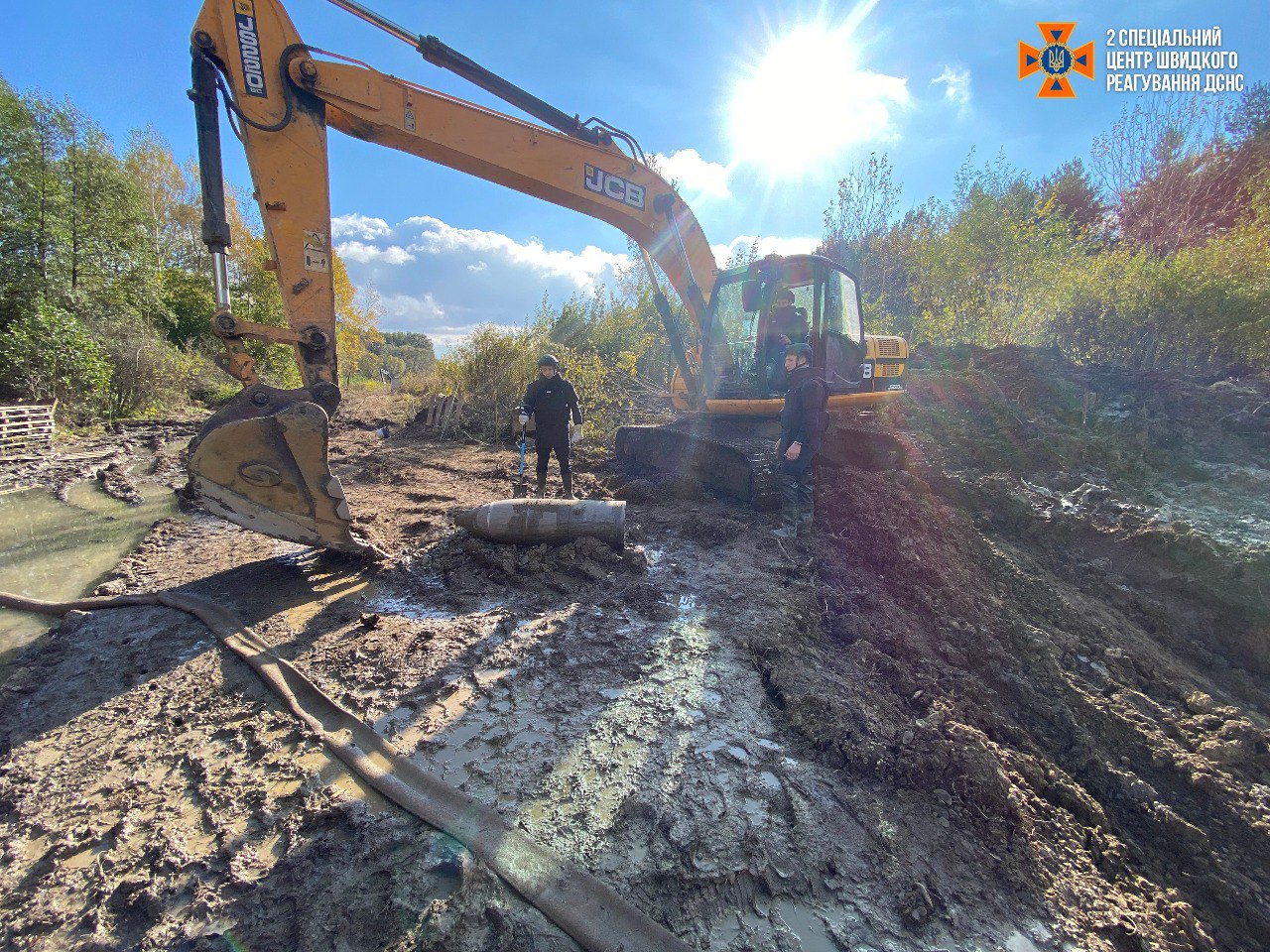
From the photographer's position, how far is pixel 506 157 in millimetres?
4945

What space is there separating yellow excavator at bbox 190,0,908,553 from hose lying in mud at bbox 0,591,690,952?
1245mm

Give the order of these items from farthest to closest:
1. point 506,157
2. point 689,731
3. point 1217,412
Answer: point 1217,412 < point 506,157 < point 689,731

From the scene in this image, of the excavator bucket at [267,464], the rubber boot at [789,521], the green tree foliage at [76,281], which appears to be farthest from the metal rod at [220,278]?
the green tree foliage at [76,281]

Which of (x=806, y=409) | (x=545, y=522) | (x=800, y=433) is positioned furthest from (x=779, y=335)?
(x=545, y=522)

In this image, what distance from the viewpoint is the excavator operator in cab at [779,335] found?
654 centimetres

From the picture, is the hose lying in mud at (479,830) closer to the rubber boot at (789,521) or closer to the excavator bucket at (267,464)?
the excavator bucket at (267,464)

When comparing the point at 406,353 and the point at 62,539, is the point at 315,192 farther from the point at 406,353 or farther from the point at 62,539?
the point at 406,353

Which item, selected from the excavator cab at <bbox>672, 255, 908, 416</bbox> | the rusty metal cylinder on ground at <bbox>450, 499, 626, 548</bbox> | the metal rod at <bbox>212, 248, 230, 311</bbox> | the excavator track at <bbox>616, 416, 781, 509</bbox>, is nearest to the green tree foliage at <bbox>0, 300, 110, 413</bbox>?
the metal rod at <bbox>212, 248, 230, 311</bbox>

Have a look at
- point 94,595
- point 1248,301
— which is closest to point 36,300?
point 94,595

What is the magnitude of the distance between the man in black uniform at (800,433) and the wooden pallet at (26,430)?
11.7 m

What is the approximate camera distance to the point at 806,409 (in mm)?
5578

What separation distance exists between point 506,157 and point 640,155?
1707 mm

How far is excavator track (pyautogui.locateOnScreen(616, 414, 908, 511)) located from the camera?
5.91 metres

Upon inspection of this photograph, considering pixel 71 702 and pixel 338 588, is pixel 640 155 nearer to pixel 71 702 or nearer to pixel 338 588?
pixel 338 588
